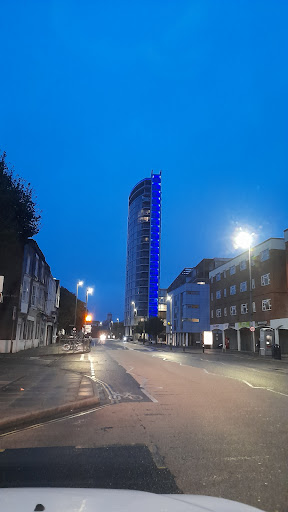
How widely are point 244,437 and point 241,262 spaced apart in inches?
2094

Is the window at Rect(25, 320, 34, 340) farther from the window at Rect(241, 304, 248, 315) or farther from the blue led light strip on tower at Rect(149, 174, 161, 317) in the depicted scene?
the blue led light strip on tower at Rect(149, 174, 161, 317)

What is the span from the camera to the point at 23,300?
35219 millimetres

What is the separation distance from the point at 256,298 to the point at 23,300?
1231 inches

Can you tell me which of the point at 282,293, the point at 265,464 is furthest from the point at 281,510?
the point at 282,293

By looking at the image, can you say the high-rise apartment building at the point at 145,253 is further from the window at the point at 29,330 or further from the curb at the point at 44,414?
the curb at the point at 44,414

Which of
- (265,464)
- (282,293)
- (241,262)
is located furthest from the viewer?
(241,262)

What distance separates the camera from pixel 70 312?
8212cm

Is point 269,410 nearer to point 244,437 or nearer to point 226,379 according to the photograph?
point 244,437

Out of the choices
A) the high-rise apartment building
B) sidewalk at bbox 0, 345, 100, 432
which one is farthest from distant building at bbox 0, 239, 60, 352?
the high-rise apartment building

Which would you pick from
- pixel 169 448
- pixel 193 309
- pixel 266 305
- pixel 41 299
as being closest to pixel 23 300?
pixel 41 299

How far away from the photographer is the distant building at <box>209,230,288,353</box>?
45.6 metres

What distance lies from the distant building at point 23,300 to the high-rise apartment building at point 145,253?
128064mm

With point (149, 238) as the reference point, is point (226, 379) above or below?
below

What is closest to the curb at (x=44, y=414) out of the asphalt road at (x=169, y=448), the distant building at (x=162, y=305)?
the asphalt road at (x=169, y=448)
